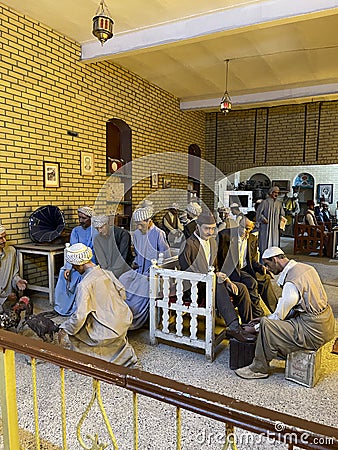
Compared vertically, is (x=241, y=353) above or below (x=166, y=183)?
below

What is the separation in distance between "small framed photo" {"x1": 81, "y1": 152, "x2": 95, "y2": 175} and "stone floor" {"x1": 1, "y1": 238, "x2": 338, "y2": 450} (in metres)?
3.17

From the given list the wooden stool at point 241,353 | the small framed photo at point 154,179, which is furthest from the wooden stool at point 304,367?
the small framed photo at point 154,179

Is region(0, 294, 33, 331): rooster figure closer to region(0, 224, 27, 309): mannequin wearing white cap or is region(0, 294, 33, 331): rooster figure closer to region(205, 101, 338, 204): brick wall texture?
region(0, 224, 27, 309): mannequin wearing white cap

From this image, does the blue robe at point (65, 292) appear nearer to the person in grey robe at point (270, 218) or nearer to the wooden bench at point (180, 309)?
the wooden bench at point (180, 309)

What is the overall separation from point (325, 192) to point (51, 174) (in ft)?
34.9

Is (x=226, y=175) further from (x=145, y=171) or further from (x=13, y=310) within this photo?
(x=13, y=310)

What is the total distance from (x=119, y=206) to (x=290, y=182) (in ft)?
27.0

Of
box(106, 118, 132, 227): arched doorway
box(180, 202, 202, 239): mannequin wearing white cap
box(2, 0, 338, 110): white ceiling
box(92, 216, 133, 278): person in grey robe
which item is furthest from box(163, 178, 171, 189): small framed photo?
box(92, 216, 133, 278): person in grey robe

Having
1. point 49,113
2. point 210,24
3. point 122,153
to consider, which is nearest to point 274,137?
point 122,153

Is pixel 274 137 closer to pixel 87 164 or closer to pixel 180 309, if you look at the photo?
pixel 87 164

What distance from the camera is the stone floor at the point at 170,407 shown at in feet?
6.73

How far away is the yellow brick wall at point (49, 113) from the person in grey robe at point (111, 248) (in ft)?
3.57

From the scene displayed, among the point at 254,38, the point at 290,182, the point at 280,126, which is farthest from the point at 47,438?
the point at 290,182

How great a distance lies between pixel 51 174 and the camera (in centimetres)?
495
